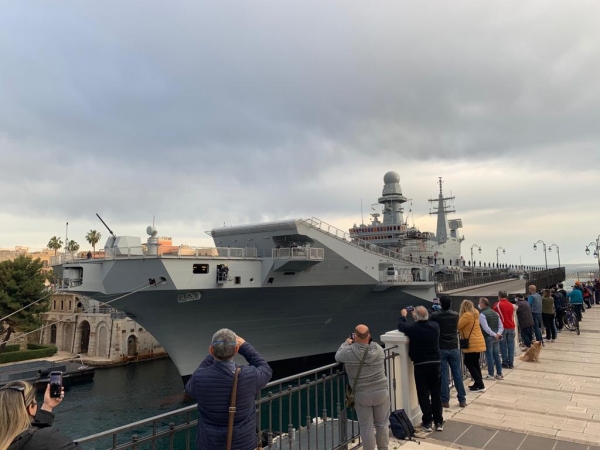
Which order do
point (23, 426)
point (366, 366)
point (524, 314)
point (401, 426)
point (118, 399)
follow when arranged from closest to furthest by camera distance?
point (23, 426)
point (366, 366)
point (401, 426)
point (524, 314)
point (118, 399)

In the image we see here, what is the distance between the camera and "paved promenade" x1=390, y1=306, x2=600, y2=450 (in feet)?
15.6

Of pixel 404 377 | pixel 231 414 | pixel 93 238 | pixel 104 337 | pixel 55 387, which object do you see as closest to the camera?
pixel 55 387

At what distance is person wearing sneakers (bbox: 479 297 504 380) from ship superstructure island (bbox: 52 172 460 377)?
9100 mm

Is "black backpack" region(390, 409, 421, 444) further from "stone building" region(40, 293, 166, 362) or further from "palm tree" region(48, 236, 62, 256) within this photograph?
"palm tree" region(48, 236, 62, 256)

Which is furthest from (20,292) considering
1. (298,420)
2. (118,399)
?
(298,420)

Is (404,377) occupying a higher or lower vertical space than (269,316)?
higher

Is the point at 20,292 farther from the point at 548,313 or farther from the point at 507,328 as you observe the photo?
the point at 548,313

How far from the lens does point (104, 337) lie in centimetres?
3544

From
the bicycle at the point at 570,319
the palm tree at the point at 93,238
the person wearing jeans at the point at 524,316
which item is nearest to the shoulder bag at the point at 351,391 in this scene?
the person wearing jeans at the point at 524,316

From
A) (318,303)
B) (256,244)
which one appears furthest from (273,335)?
(256,244)

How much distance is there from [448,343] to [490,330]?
1.89 meters

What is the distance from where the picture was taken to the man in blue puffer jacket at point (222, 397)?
2791mm

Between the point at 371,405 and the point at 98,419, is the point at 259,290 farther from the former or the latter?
the point at 371,405

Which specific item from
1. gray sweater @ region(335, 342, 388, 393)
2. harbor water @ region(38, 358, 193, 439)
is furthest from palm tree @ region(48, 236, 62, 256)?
gray sweater @ region(335, 342, 388, 393)
